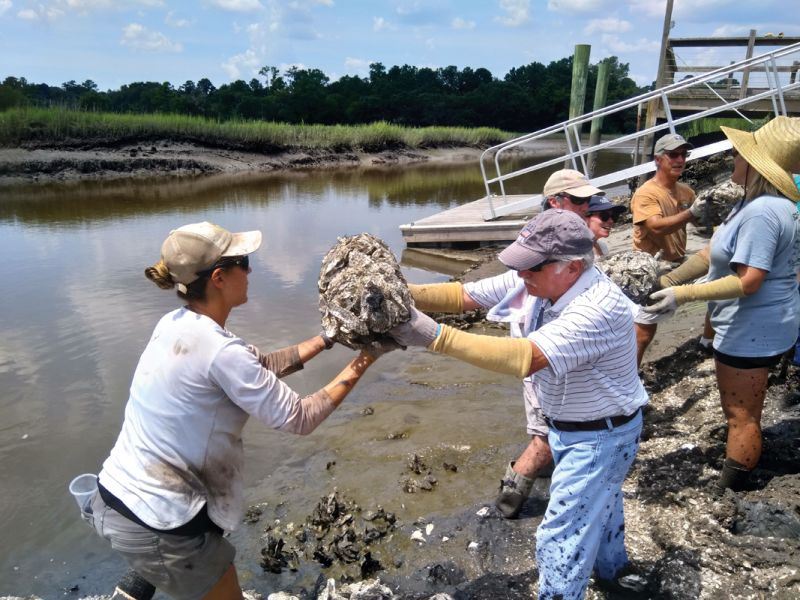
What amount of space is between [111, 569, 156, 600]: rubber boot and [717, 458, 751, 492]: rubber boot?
292 centimetres

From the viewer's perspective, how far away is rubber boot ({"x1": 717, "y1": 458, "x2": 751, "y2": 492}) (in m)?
3.15

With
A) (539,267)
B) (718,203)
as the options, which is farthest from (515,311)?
(718,203)

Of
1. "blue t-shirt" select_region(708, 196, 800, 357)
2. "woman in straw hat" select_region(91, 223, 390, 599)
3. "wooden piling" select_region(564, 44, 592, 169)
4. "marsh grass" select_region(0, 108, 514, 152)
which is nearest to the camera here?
"woman in straw hat" select_region(91, 223, 390, 599)

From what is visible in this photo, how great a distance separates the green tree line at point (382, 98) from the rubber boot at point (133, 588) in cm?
4302

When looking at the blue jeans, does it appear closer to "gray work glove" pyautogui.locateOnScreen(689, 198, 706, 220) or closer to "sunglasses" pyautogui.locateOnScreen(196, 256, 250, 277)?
"sunglasses" pyautogui.locateOnScreen(196, 256, 250, 277)

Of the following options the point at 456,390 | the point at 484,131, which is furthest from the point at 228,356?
the point at 484,131

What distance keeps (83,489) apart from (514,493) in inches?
87.0

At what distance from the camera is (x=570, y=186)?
3785mm

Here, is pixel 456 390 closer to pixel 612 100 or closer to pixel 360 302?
pixel 360 302

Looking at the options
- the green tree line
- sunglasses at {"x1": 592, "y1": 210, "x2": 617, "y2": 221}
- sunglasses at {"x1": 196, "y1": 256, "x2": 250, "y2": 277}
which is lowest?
sunglasses at {"x1": 196, "y1": 256, "x2": 250, "y2": 277}

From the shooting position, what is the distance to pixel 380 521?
359cm

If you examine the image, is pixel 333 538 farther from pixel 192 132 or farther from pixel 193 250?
pixel 192 132

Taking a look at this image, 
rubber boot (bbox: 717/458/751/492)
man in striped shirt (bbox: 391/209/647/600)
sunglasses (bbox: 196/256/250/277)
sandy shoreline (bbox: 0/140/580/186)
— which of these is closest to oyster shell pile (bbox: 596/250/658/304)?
rubber boot (bbox: 717/458/751/492)

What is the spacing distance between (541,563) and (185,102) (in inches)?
1926
